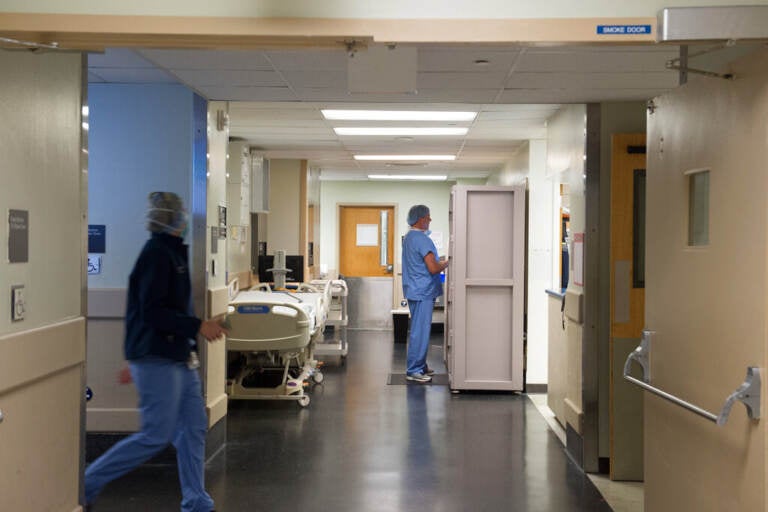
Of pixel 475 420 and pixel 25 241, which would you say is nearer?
pixel 25 241

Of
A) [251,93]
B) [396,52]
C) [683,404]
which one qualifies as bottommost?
[683,404]

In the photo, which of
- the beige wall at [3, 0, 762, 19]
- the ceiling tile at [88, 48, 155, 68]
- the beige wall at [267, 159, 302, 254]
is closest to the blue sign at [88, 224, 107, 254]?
the ceiling tile at [88, 48, 155, 68]

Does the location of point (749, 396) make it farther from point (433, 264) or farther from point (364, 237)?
point (364, 237)

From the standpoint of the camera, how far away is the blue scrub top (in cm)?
761

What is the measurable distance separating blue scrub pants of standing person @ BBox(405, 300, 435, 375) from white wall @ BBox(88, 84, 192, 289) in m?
3.52

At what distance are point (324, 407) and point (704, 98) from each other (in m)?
4.62

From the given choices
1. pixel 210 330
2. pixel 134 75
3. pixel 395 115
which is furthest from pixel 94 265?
pixel 395 115

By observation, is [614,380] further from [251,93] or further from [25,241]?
[25,241]

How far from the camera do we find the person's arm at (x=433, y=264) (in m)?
7.52

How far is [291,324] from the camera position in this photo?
6.05 meters

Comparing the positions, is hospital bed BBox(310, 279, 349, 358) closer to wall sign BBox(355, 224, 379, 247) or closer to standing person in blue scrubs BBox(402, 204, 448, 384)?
standing person in blue scrubs BBox(402, 204, 448, 384)

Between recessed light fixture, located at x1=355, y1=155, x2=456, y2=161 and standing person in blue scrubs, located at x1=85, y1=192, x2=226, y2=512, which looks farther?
recessed light fixture, located at x1=355, y1=155, x2=456, y2=161

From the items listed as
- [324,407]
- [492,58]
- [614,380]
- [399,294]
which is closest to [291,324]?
[324,407]

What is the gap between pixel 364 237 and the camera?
1359cm
